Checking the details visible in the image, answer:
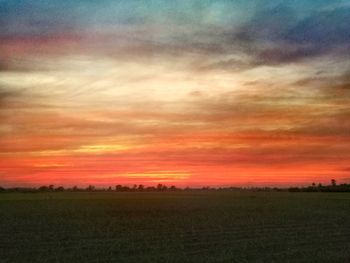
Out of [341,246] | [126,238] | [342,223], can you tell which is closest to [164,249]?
[126,238]

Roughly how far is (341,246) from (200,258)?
8275 mm

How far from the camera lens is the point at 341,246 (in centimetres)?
2814

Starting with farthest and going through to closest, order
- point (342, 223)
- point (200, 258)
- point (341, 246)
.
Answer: point (342, 223) < point (341, 246) < point (200, 258)

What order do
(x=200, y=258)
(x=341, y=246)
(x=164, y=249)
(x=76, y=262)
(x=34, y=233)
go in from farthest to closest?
(x=34, y=233)
(x=341, y=246)
(x=164, y=249)
(x=200, y=258)
(x=76, y=262)

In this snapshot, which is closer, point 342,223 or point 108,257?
point 108,257

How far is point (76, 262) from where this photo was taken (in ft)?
72.5

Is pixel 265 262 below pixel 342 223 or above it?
below

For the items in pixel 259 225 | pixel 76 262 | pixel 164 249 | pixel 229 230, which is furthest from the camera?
pixel 259 225

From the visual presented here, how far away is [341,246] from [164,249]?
876 centimetres

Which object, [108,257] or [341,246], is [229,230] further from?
[108,257]

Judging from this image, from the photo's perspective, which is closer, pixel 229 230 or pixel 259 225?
pixel 229 230

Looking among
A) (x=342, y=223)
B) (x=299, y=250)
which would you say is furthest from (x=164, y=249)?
(x=342, y=223)

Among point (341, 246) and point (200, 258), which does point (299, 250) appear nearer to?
point (341, 246)

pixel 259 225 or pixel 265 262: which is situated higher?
pixel 259 225
